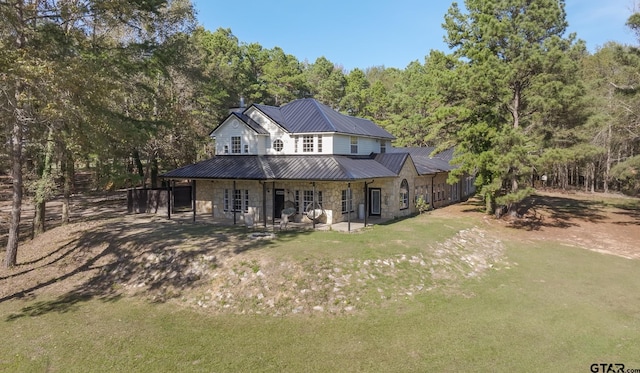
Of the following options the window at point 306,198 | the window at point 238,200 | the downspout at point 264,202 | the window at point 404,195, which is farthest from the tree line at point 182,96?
the window at point 306,198

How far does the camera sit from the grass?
9570 mm

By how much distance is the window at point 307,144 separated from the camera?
2527 centimetres

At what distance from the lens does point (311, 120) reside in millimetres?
25859

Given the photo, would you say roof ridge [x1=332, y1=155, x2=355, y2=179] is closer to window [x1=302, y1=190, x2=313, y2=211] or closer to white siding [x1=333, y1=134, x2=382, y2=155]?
white siding [x1=333, y1=134, x2=382, y2=155]

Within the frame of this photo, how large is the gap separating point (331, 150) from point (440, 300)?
1316cm

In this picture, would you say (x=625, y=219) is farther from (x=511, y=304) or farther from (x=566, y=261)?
(x=511, y=304)

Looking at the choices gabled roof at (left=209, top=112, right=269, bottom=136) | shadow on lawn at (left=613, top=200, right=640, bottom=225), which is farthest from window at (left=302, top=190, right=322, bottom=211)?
shadow on lawn at (left=613, top=200, right=640, bottom=225)

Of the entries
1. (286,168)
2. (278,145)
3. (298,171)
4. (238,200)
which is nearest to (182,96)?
(278,145)

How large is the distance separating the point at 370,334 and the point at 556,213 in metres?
26.6

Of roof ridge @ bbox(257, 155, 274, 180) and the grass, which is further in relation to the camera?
roof ridge @ bbox(257, 155, 274, 180)

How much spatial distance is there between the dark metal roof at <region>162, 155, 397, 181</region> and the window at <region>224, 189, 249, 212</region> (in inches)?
64.9

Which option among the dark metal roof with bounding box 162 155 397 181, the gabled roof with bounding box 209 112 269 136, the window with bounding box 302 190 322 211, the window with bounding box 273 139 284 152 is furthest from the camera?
the window with bounding box 273 139 284 152

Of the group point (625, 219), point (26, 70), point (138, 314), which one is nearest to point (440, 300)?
point (138, 314)

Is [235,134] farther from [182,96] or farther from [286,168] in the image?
[182,96]
